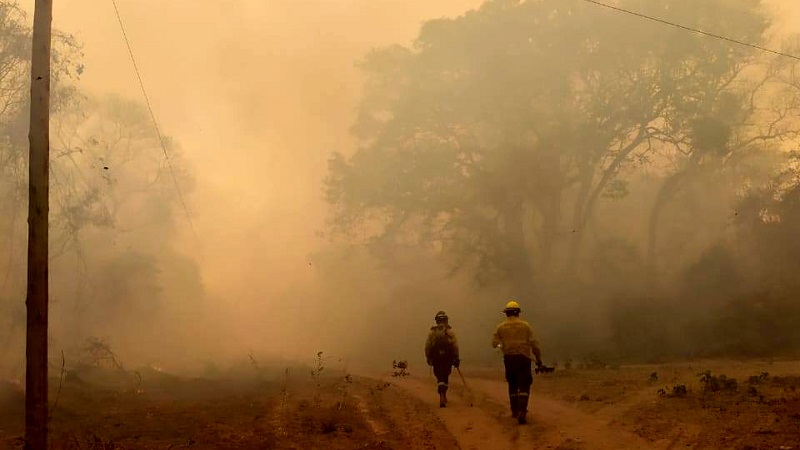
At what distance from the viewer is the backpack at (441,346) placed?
14.4 m

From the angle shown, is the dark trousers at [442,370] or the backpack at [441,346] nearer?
the dark trousers at [442,370]

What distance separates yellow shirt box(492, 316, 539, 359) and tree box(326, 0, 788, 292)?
1993 centimetres

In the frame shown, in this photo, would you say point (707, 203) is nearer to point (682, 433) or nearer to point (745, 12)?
point (745, 12)

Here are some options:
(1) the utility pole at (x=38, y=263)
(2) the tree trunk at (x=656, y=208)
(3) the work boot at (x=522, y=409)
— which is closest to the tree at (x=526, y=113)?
(2) the tree trunk at (x=656, y=208)

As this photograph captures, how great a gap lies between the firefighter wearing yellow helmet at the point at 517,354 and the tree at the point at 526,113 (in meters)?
19.9

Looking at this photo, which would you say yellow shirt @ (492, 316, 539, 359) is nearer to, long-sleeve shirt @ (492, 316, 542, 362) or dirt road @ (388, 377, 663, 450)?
long-sleeve shirt @ (492, 316, 542, 362)

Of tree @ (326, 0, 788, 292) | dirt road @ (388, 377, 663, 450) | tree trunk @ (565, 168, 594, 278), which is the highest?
tree @ (326, 0, 788, 292)

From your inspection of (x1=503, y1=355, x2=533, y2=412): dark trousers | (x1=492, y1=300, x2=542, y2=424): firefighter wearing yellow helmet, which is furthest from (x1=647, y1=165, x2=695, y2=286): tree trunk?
(x1=503, y1=355, x2=533, y2=412): dark trousers

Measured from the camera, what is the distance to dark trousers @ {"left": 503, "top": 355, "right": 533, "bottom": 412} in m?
11.6

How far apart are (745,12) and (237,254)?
115ft

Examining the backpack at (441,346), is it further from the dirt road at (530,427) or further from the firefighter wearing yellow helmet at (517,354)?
the firefighter wearing yellow helmet at (517,354)

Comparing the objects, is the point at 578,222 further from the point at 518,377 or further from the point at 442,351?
the point at 518,377

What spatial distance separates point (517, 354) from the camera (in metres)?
11.7

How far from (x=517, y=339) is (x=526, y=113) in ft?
69.6
